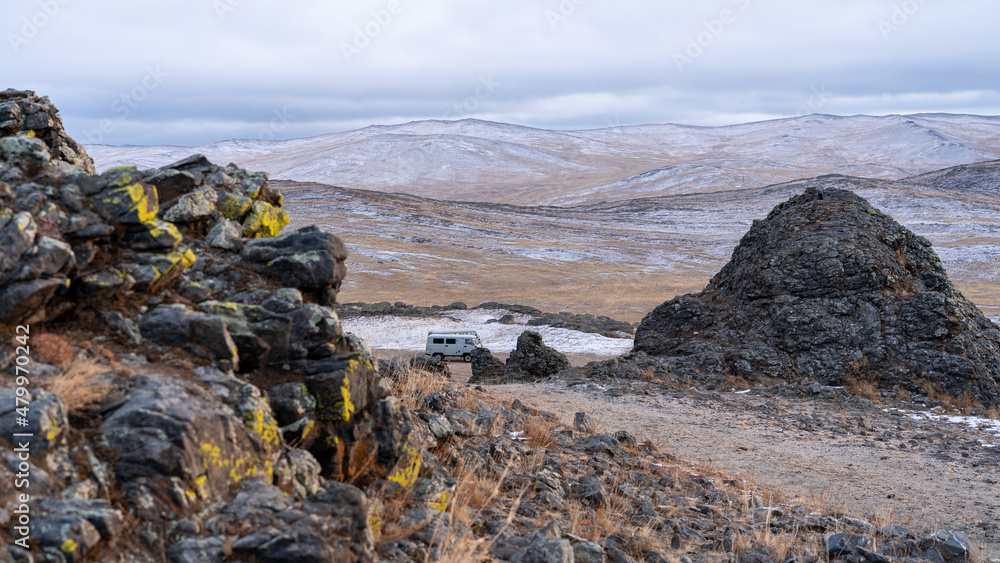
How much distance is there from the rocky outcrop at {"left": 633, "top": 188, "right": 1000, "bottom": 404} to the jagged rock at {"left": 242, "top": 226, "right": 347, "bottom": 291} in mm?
14911

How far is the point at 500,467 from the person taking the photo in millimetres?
8250

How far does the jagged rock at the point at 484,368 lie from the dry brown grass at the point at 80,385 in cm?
1827

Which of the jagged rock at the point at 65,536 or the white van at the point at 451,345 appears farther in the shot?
the white van at the point at 451,345

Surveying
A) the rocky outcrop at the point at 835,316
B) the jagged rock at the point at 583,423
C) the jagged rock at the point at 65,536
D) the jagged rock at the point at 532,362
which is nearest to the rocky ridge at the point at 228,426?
the jagged rock at the point at 65,536

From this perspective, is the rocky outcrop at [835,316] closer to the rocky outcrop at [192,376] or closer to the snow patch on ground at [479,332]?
the snow patch on ground at [479,332]

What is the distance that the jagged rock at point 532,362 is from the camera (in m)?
22.8

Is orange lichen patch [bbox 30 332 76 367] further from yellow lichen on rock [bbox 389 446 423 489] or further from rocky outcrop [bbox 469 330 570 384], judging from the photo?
rocky outcrop [bbox 469 330 570 384]

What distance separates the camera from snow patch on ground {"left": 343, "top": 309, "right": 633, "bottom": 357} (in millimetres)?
32312

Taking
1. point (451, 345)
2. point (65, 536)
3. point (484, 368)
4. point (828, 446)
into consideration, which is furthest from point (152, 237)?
point (451, 345)

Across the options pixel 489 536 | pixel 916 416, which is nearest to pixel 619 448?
pixel 489 536

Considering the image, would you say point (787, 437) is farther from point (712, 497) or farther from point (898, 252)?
point (898, 252)

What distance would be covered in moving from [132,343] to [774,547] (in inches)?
251

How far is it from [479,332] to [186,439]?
3205 centimetres

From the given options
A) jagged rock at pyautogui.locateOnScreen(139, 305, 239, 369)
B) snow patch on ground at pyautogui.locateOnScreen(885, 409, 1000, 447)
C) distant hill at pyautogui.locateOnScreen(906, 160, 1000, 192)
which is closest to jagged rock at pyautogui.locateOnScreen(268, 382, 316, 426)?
jagged rock at pyautogui.locateOnScreen(139, 305, 239, 369)
